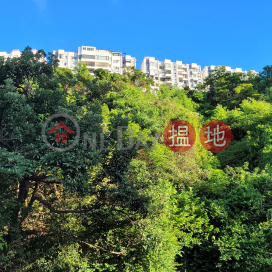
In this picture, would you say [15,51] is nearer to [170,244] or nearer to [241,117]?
[241,117]

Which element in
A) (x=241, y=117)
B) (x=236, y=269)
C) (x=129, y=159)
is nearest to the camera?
(x=129, y=159)

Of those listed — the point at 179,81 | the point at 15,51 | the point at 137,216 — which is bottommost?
the point at 137,216

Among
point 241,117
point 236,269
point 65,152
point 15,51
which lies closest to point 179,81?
point 15,51

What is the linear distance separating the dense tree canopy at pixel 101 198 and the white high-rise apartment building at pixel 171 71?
45.1 metres

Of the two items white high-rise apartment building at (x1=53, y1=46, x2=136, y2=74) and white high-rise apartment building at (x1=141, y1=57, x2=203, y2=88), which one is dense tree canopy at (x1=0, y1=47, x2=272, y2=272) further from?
white high-rise apartment building at (x1=141, y1=57, x2=203, y2=88)

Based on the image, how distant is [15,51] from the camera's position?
5416cm

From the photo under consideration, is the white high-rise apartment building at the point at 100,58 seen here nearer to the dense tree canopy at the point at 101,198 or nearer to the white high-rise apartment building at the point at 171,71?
the white high-rise apartment building at the point at 171,71

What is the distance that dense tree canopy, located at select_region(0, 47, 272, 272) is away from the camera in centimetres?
541

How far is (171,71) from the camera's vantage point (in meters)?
59.8

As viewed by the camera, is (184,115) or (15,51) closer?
(184,115)

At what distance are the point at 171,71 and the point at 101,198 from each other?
5641cm

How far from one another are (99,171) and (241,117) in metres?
16.3

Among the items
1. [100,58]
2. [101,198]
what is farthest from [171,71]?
[101,198]

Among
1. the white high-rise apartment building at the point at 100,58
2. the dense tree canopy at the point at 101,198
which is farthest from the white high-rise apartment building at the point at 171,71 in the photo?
the dense tree canopy at the point at 101,198
